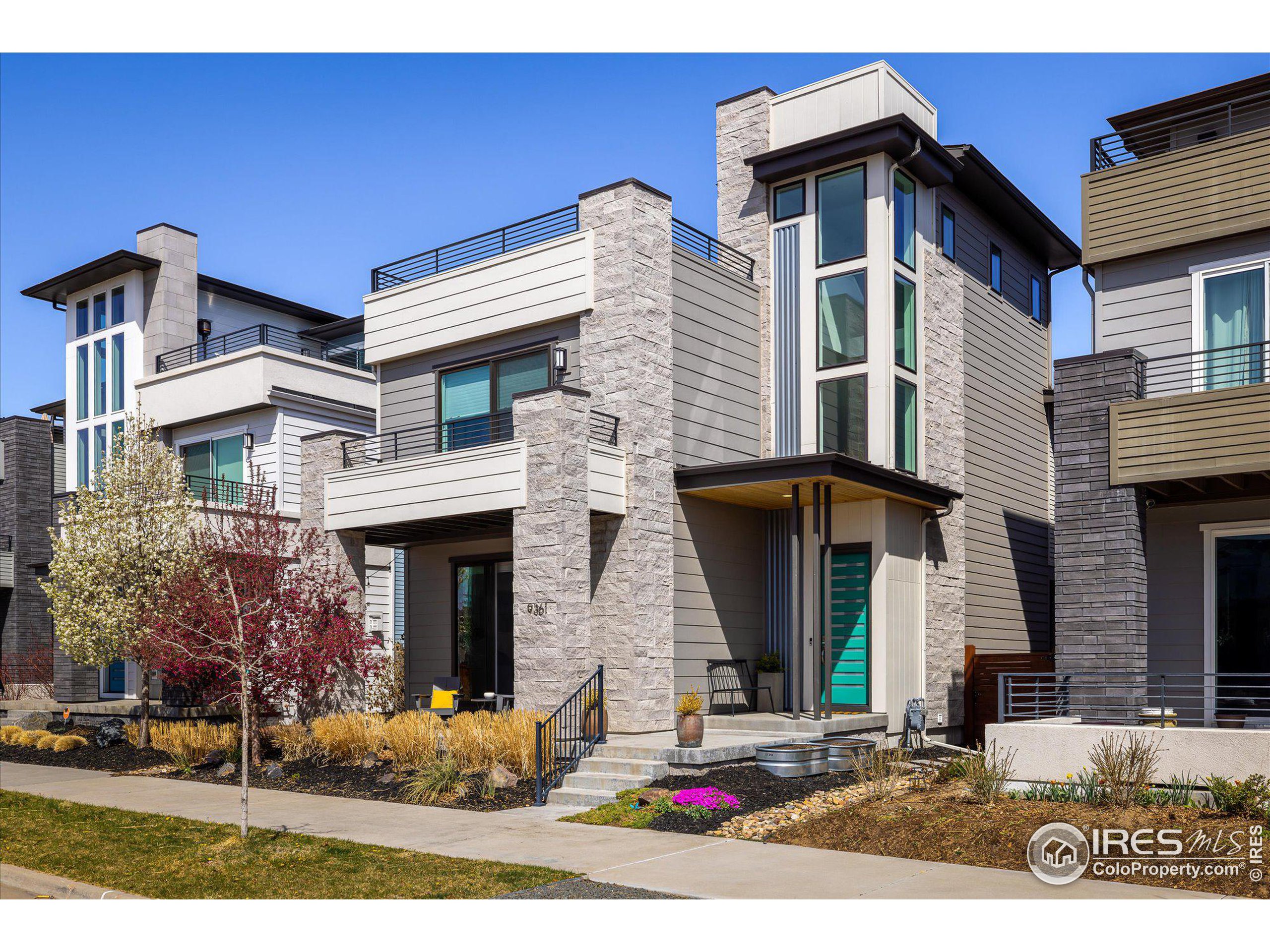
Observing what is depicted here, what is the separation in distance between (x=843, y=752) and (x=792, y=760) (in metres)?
1.05

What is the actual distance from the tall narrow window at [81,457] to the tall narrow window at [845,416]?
19.5 metres

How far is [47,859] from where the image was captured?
405 inches

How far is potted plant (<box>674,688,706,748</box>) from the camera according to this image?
14.2 metres

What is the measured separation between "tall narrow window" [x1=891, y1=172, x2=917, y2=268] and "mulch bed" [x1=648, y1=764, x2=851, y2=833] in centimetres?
917

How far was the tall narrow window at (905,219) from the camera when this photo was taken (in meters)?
19.0

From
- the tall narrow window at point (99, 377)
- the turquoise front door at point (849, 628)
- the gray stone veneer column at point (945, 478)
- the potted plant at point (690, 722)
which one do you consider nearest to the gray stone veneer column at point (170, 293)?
the tall narrow window at point (99, 377)

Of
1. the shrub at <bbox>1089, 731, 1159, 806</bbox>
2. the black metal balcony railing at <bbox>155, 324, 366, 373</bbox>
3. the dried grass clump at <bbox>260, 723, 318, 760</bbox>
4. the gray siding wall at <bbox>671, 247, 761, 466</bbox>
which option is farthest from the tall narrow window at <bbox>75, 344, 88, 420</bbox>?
the shrub at <bbox>1089, 731, 1159, 806</bbox>

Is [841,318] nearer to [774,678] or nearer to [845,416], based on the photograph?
[845,416]

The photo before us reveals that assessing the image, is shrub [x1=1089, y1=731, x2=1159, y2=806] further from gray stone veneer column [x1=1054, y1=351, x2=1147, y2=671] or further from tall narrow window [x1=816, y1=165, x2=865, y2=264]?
tall narrow window [x1=816, y1=165, x2=865, y2=264]

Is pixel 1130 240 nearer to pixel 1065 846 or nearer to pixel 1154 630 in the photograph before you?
pixel 1154 630

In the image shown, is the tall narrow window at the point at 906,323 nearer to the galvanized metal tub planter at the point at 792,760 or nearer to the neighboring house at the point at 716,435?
the neighboring house at the point at 716,435

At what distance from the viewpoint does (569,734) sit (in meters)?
15.3

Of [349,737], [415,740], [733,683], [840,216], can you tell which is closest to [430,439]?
[349,737]

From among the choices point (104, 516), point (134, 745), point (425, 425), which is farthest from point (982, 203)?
point (134, 745)
